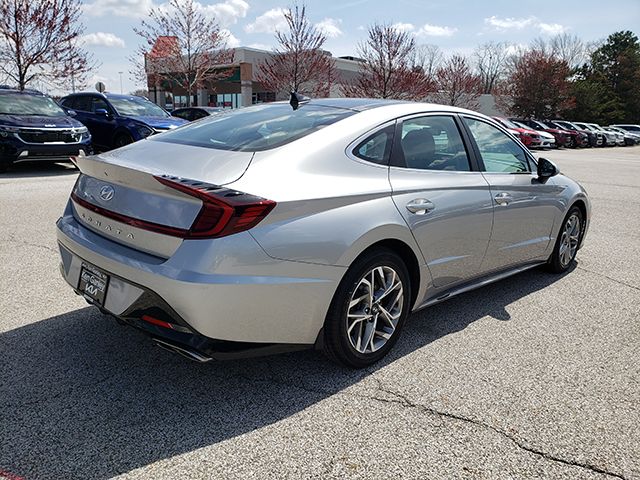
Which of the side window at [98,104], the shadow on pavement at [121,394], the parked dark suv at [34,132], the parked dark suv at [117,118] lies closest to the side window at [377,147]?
the shadow on pavement at [121,394]

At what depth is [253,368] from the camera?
10.4ft

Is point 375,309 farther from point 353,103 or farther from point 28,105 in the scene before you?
point 28,105

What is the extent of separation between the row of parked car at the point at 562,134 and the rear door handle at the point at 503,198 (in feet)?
83.7

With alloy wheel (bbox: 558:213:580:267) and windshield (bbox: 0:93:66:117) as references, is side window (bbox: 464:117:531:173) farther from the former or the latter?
windshield (bbox: 0:93:66:117)

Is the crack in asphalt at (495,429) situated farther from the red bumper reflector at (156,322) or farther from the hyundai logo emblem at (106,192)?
the hyundai logo emblem at (106,192)

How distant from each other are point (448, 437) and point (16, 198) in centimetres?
775

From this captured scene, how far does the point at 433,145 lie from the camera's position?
372 centimetres

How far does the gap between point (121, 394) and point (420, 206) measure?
201 centimetres

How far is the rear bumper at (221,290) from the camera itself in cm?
246

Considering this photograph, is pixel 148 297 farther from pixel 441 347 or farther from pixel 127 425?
pixel 441 347

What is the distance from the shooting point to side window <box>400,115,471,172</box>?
11.5 feet

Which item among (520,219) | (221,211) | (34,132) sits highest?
(221,211)

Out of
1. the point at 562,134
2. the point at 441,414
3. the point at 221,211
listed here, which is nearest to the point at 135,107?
the point at 221,211

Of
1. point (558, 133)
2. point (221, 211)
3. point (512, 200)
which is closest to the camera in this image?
point (221, 211)
